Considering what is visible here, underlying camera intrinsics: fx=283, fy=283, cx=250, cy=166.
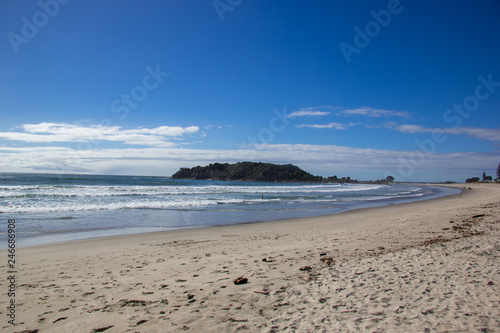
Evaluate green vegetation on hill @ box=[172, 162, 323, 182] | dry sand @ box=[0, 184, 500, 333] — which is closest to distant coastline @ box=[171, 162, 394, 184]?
green vegetation on hill @ box=[172, 162, 323, 182]

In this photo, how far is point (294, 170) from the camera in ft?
485

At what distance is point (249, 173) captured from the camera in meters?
140

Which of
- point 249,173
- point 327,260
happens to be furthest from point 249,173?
point 327,260

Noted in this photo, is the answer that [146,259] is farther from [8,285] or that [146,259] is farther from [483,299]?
[483,299]

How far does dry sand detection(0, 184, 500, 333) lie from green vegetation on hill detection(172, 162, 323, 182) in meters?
130

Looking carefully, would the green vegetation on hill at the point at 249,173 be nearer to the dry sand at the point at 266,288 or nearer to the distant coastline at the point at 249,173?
the distant coastline at the point at 249,173

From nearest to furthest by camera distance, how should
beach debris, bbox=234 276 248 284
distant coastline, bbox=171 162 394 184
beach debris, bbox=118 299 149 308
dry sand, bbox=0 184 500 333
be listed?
dry sand, bbox=0 184 500 333
beach debris, bbox=118 299 149 308
beach debris, bbox=234 276 248 284
distant coastline, bbox=171 162 394 184

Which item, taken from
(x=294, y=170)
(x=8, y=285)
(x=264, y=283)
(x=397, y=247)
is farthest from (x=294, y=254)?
(x=294, y=170)

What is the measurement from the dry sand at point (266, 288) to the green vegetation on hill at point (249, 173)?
129897mm

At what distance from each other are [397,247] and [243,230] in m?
6.41

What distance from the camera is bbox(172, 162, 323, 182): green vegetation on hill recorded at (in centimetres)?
13862

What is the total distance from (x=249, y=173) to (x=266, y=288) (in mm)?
134933

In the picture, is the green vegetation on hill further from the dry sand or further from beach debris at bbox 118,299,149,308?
beach debris at bbox 118,299,149,308

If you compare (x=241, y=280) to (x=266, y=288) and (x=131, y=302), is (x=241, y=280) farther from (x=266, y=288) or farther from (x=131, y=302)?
(x=131, y=302)
